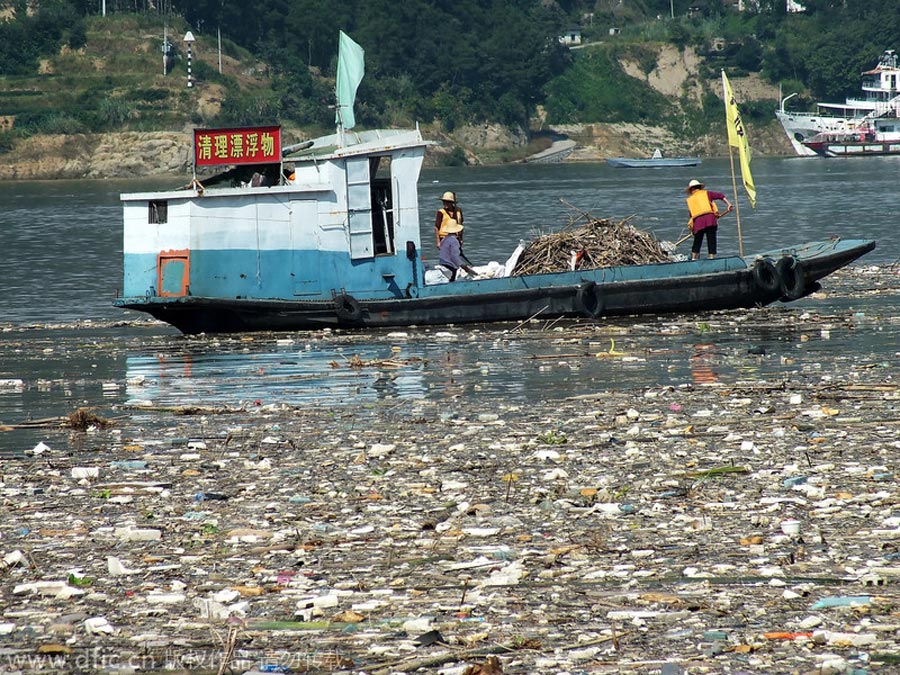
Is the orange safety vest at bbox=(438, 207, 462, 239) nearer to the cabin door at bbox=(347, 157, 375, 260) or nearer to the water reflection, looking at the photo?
the cabin door at bbox=(347, 157, 375, 260)

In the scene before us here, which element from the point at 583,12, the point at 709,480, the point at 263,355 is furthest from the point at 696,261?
the point at 583,12

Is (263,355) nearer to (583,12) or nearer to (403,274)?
(403,274)

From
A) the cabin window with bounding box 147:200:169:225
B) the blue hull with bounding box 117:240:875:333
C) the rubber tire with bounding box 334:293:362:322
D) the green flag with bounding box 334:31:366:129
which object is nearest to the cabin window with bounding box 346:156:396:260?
the rubber tire with bounding box 334:293:362:322

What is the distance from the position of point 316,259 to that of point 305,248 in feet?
0.84

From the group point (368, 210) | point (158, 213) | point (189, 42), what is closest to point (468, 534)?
point (368, 210)

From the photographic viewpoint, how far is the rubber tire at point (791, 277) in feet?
75.5

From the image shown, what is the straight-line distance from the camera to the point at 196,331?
22.5 m

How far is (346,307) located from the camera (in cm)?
2170

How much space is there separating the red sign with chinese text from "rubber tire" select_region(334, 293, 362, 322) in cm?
232

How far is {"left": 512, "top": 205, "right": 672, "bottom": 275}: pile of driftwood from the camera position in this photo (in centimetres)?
2302

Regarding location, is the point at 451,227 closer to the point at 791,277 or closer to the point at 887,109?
the point at 791,277

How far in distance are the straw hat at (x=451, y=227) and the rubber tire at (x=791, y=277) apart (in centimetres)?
530

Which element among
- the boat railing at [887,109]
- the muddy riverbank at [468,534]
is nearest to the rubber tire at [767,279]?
the muddy riverbank at [468,534]

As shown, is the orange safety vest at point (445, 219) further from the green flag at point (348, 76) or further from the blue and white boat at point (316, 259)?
the green flag at point (348, 76)
